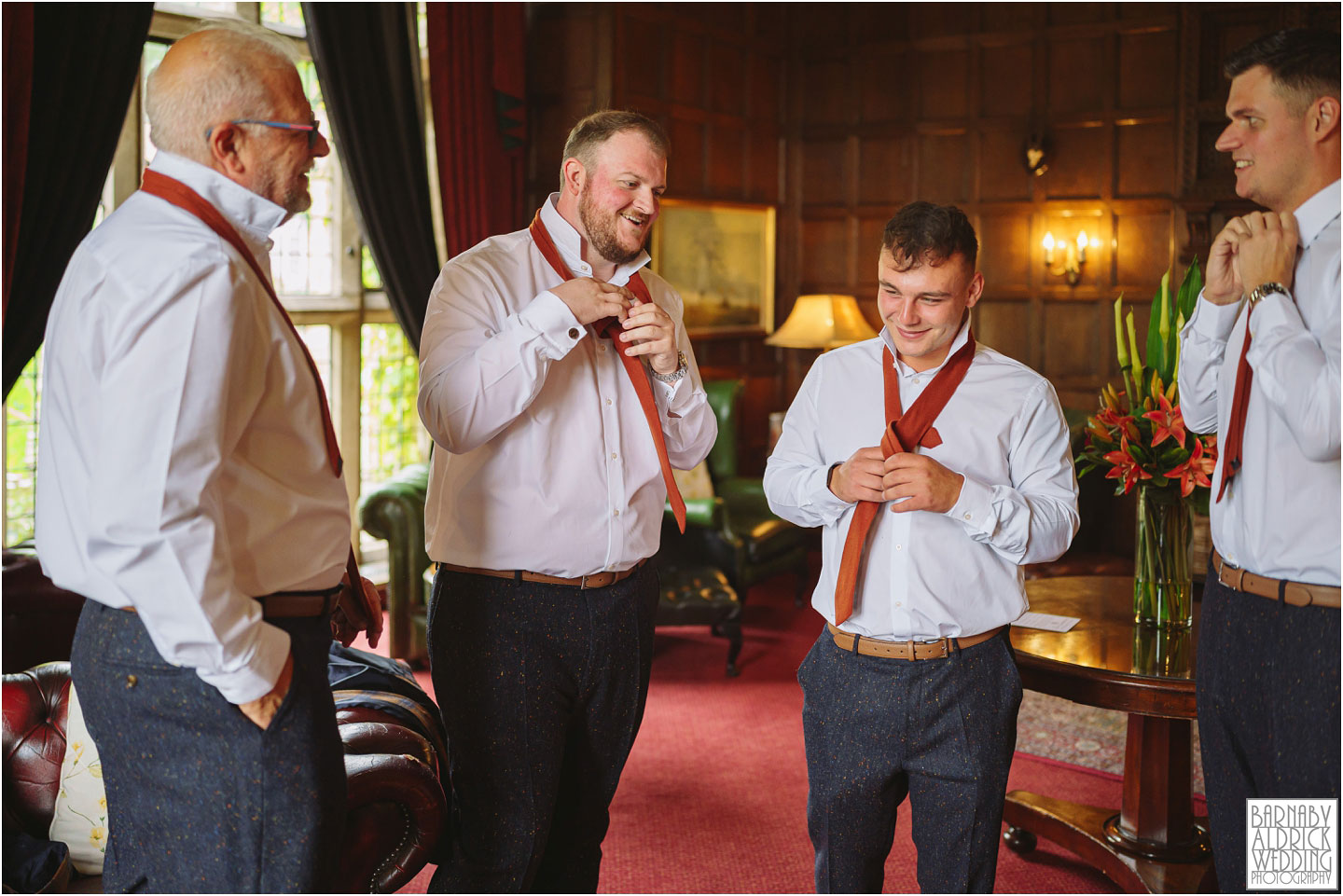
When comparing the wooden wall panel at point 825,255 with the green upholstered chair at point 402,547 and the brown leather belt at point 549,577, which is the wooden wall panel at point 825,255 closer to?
the green upholstered chair at point 402,547

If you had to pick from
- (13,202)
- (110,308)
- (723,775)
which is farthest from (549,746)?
(13,202)

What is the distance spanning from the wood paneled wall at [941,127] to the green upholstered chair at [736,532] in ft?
3.21

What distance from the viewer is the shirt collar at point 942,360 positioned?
7.04 ft

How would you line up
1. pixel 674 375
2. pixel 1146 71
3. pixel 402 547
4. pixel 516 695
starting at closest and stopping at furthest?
pixel 516 695 → pixel 674 375 → pixel 402 547 → pixel 1146 71

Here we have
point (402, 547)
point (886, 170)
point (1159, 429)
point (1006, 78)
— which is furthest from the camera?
point (886, 170)

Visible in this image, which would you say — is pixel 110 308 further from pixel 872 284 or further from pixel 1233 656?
pixel 872 284

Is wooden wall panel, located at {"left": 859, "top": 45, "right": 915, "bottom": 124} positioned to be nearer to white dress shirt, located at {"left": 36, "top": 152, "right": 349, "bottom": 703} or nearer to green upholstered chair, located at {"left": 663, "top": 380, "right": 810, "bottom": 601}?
green upholstered chair, located at {"left": 663, "top": 380, "right": 810, "bottom": 601}

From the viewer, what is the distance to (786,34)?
7734 millimetres

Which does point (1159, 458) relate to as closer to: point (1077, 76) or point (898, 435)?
point (898, 435)

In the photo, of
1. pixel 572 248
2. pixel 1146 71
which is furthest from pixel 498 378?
pixel 1146 71

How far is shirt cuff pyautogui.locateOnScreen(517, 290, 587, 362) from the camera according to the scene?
6.60 feet

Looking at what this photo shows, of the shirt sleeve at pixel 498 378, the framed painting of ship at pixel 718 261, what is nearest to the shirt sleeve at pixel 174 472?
the shirt sleeve at pixel 498 378

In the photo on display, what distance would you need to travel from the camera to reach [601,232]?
7.36 feet

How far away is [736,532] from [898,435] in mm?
3676
